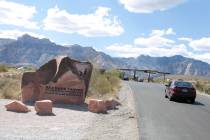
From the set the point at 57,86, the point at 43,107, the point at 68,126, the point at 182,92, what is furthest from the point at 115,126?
the point at 182,92

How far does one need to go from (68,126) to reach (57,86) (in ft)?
30.3

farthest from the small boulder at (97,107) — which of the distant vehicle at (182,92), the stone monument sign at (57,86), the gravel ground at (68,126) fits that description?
the distant vehicle at (182,92)

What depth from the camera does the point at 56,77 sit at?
25516 mm

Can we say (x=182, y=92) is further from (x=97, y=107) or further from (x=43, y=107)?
(x=43, y=107)

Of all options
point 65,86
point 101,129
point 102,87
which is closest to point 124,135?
point 101,129

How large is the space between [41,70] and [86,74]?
7.99 ft

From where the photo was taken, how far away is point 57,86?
2534 centimetres

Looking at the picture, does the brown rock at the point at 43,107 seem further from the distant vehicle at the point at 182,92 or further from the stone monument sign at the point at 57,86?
the distant vehicle at the point at 182,92

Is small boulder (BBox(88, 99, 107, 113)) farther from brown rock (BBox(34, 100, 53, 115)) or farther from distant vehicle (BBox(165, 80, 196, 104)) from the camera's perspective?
distant vehicle (BBox(165, 80, 196, 104))

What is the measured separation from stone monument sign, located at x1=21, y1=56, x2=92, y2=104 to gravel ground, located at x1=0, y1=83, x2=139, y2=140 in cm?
363

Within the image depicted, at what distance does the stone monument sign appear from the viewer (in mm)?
25203

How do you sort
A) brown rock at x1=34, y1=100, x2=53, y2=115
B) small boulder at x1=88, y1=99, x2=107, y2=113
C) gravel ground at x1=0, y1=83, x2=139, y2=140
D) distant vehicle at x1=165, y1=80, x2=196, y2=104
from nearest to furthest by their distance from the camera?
gravel ground at x1=0, y1=83, x2=139, y2=140 → brown rock at x1=34, y1=100, x2=53, y2=115 → small boulder at x1=88, y1=99, x2=107, y2=113 → distant vehicle at x1=165, y1=80, x2=196, y2=104

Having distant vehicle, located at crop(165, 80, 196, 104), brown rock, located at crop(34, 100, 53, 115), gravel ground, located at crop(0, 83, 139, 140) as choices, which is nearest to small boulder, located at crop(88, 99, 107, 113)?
gravel ground, located at crop(0, 83, 139, 140)

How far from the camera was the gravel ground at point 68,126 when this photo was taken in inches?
555
